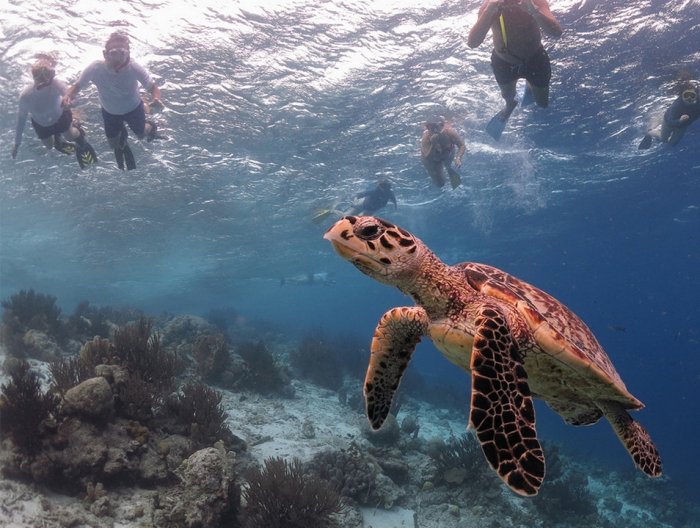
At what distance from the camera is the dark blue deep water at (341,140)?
10.4m

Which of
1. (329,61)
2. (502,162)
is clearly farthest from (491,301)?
(502,162)

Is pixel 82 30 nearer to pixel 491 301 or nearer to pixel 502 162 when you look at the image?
pixel 491 301

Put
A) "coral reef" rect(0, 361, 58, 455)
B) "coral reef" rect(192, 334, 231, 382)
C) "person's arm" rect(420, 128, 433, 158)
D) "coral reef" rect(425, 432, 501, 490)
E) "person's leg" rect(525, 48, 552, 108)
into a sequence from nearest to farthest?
"coral reef" rect(0, 361, 58, 455), "person's leg" rect(525, 48, 552, 108), "coral reef" rect(425, 432, 501, 490), "coral reef" rect(192, 334, 231, 382), "person's arm" rect(420, 128, 433, 158)

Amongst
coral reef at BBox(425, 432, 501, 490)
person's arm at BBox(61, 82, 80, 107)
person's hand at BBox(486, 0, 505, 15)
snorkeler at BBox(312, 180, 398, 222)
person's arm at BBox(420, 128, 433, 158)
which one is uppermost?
person's hand at BBox(486, 0, 505, 15)

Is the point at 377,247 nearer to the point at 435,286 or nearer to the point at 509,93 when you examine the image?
the point at 435,286

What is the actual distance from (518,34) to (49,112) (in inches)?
366

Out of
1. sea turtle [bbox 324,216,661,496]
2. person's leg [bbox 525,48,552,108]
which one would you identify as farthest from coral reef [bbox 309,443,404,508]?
person's leg [bbox 525,48,552,108]

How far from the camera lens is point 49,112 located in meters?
8.52

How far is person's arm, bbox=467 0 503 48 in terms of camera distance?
6.12m

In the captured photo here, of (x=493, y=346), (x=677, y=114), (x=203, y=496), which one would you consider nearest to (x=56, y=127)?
(x=203, y=496)

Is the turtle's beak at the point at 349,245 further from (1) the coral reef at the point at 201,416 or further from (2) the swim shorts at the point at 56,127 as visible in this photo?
(2) the swim shorts at the point at 56,127

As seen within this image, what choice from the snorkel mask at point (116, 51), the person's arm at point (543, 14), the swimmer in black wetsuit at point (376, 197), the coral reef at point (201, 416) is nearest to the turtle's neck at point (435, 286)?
the coral reef at point (201, 416)

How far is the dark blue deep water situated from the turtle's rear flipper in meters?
9.92

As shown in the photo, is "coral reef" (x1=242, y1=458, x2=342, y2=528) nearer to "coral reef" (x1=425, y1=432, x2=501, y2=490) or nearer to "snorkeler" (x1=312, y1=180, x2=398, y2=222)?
"coral reef" (x1=425, y1=432, x2=501, y2=490)
